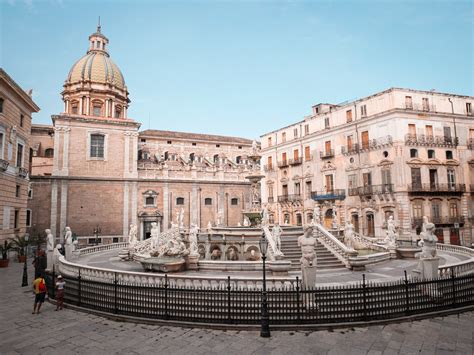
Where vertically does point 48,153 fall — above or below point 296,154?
above

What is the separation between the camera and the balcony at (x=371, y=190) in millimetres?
27750

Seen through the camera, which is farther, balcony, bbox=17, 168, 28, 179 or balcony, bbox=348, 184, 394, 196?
balcony, bbox=348, 184, 394, 196

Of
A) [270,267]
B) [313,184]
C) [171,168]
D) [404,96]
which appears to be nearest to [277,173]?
[313,184]

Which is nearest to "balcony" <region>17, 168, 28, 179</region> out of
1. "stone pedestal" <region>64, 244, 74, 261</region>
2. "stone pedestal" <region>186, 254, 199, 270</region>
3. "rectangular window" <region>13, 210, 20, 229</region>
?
"rectangular window" <region>13, 210, 20, 229</region>

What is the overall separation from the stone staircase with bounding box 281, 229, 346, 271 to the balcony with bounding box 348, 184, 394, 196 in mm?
13277

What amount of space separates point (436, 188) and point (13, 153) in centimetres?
3265

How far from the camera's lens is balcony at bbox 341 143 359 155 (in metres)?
30.9

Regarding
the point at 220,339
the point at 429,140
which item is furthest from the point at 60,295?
the point at 429,140

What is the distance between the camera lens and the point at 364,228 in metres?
29.6

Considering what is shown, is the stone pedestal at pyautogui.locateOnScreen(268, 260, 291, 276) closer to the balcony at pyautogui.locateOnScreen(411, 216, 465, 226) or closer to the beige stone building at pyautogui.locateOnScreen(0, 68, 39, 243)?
the balcony at pyautogui.locateOnScreen(411, 216, 465, 226)

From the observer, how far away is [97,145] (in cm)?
3719

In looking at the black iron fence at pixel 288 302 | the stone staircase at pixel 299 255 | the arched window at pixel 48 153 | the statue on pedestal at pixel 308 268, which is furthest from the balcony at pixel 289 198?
the arched window at pixel 48 153

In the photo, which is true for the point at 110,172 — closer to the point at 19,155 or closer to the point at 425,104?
the point at 19,155

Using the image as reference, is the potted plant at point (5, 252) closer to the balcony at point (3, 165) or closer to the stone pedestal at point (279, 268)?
the balcony at point (3, 165)
